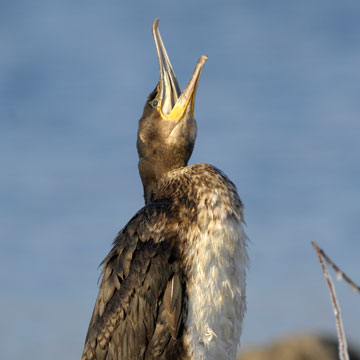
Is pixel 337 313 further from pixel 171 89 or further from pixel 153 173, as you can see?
pixel 171 89

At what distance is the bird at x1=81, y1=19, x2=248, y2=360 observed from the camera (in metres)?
6.47

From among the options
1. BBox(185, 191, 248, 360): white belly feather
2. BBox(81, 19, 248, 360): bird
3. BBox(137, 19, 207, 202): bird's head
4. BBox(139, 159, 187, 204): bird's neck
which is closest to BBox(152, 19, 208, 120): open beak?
BBox(137, 19, 207, 202): bird's head

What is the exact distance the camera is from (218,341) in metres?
6.59

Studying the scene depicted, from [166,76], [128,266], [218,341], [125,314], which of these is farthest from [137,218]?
[166,76]

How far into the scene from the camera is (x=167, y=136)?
802cm

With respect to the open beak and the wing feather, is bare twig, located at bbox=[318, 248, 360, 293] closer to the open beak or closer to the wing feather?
the wing feather

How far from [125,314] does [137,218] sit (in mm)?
968

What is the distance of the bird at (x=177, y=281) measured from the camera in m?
6.47

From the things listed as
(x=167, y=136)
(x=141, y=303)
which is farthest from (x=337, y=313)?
(x=167, y=136)

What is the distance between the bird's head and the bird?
28.2 inches

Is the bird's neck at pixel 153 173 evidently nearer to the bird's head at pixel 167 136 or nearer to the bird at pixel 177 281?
the bird's head at pixel 167 136

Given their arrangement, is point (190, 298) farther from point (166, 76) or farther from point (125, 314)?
point (166, 76)

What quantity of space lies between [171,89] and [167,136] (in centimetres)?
78

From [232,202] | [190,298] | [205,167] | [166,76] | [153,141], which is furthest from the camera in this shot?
[166,76]
